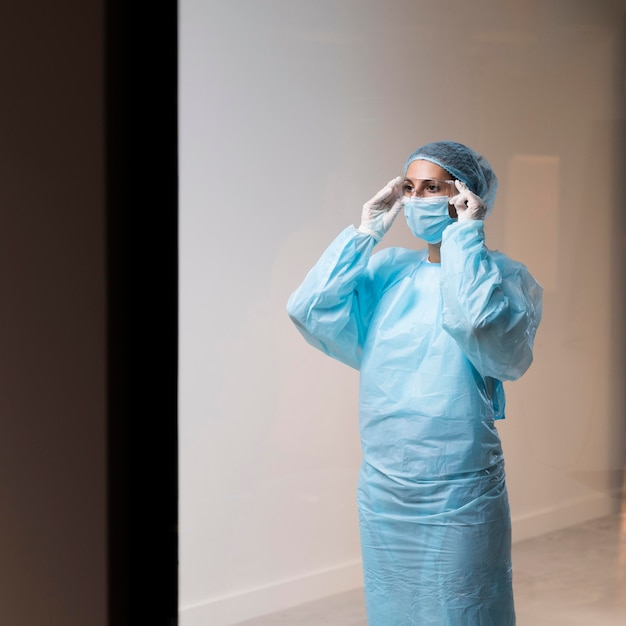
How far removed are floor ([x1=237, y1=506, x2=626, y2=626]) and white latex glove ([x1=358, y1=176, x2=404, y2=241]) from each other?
507mm

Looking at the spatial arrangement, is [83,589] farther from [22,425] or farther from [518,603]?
[518,603]

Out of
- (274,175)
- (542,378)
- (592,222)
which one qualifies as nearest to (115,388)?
(274,175)

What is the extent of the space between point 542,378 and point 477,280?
0.19 m

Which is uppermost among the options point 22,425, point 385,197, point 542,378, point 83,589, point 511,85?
point 511,85

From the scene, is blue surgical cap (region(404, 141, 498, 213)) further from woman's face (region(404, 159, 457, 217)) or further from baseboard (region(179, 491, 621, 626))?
baseboard (region(179, 491, 621, 626))

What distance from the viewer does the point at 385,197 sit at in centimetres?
149

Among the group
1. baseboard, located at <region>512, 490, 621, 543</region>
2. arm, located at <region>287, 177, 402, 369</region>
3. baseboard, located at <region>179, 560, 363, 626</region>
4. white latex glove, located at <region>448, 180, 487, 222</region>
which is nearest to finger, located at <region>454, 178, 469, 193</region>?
white latex glove, located at <region>448, 180, 487, 222</region>

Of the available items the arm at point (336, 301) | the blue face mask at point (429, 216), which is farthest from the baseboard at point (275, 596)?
the blue face mask at point (429, 216)

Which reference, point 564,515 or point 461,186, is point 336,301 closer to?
point 461,186

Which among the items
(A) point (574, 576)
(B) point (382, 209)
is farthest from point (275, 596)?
(B) point (382, 209)

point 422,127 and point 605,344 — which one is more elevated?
point 422,127

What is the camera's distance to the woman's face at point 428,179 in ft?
4.67

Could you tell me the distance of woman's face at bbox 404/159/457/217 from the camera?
1424 mm

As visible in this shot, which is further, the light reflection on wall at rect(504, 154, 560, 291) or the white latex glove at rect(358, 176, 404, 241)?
the white latex glove at rect(358, 176, 404, 241)
